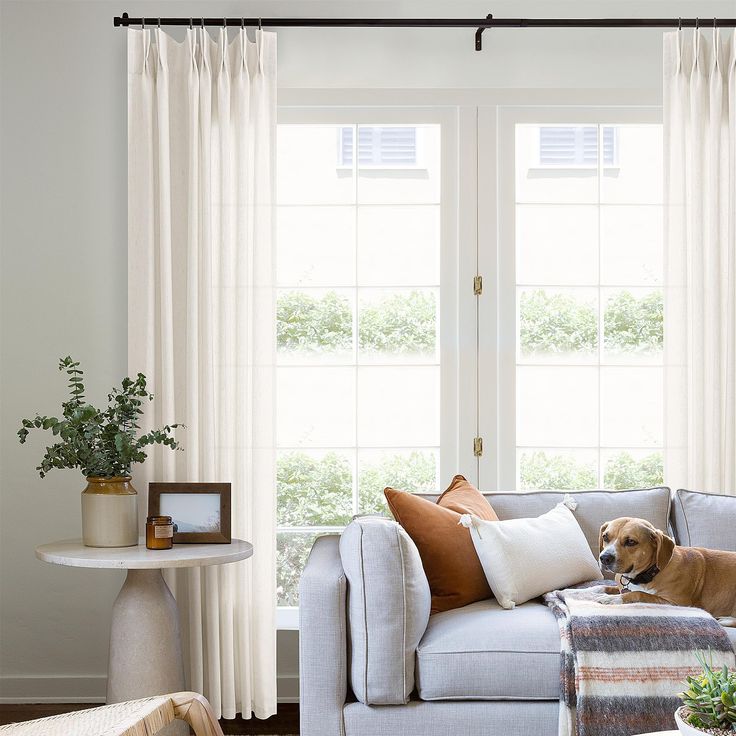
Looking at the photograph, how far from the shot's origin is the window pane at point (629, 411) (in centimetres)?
339

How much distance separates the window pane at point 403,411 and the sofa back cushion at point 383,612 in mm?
1073

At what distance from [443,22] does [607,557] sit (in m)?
2.10

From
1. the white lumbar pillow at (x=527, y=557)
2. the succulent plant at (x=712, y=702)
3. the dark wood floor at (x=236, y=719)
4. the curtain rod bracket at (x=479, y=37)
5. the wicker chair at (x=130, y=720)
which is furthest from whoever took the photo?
the curtain rod bracket at (x=479, y=37)

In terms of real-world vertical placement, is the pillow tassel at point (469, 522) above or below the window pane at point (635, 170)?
below

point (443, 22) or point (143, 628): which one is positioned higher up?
point (443, 22)

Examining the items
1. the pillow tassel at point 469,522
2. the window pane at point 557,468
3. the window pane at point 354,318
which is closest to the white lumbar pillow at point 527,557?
the pillow tassel at point 469,522

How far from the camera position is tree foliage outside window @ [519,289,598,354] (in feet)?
11.1

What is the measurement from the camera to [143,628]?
2.70 meters

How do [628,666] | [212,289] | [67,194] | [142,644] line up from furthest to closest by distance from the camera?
1. [67,194]
2. [212,289]
3. [142,644]
4. [628,666]

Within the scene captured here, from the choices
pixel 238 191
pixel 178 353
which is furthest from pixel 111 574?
pixel 238 191

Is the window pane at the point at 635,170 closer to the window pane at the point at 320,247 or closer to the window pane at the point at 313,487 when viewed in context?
the window pane at the point at 320,247

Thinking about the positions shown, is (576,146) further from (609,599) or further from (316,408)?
(609,599)

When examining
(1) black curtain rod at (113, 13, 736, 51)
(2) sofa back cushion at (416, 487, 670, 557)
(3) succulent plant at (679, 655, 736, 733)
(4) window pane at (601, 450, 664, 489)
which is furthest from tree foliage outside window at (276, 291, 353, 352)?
(3) succulent plant at (679, 655, 736, 733)

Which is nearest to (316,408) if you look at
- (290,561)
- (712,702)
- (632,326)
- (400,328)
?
(400,328)
